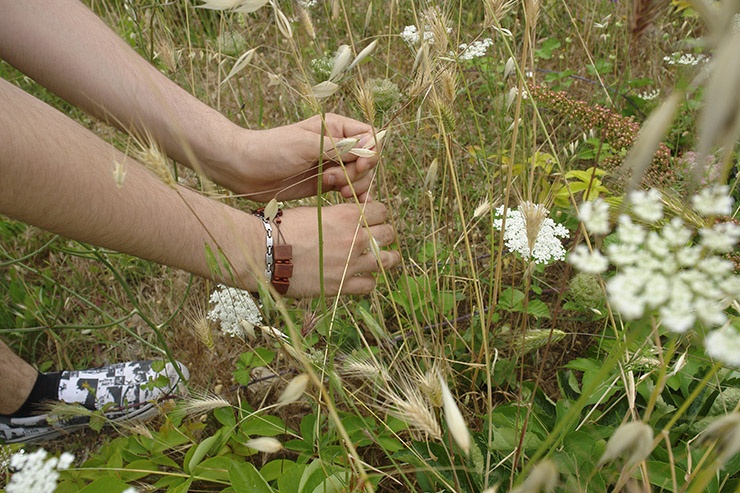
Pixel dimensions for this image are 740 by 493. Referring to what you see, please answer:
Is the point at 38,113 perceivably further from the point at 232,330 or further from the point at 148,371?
the point at 148,371

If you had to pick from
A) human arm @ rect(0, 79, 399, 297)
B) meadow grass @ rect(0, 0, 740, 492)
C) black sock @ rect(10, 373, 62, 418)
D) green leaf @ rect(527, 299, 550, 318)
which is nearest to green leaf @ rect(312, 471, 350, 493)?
meadow grass @ rect(0, 0, 740, 492)

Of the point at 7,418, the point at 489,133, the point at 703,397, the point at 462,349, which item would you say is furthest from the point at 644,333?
the point at 7,418

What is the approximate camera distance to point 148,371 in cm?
153

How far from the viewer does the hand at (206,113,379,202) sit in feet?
4.17

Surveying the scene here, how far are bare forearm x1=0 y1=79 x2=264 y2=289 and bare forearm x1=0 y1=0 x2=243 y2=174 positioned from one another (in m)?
0.21

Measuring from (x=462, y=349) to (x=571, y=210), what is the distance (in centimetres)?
42

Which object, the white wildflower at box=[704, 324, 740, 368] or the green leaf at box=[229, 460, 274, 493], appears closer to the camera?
the white wildflower at box=[704, 324, 740, 368]

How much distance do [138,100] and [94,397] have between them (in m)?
0.74

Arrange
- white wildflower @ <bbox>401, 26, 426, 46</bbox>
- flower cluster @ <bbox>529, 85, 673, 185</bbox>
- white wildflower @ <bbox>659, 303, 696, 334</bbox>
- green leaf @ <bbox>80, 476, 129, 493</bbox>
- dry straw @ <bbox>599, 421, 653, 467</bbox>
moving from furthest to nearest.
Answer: white wildflower @ <bbox>401, 26, 426, 46</bbox> → flower cluster @ <bbox>529, 85, 673, 185</bbox> → green leaf @ <bbox>80, 476, 129, 493</bbox> → dry straw @ <bbox>599, 421, 653, 467</bbox> → white wildflower @ <bbox>659, 303, 696, 334</bbox>

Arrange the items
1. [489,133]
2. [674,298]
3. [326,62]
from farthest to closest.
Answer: [489,133] < [326,62] < [674,298]

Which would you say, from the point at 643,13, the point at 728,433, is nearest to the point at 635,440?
the point at 728,433

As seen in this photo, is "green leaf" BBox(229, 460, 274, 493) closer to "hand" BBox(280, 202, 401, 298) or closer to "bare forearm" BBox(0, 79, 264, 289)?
"bare forearm" BBox(0, 79, 264, 289)

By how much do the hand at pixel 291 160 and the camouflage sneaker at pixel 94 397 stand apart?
49cm

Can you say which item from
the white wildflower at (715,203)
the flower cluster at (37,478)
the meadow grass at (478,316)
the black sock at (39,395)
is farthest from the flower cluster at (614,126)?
the black sock at (39,395)
